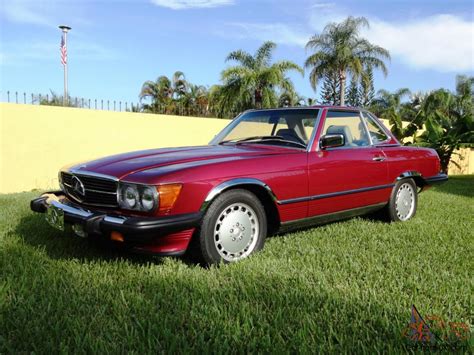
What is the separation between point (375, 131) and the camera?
5.19 meters

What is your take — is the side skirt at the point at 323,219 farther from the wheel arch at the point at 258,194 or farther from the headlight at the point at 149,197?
the headlight at the point at 149,197

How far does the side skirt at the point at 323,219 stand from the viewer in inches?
156

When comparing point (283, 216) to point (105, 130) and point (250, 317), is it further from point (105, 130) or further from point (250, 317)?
point (105, 130)

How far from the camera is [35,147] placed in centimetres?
912

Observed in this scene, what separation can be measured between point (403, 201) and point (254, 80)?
1690 centimetres

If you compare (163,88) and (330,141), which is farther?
(163,88)

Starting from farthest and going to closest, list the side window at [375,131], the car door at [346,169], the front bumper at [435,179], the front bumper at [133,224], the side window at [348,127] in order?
the front bumper at [435,179]
the side window at [375,131]
the side window at [348,127]
the car door at [346,169]
the front bumper at [133,224]

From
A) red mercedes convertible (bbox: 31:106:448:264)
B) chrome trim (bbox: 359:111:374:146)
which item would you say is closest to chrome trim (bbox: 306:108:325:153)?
red mercedes convertible (bbox: 31:106:448:264)

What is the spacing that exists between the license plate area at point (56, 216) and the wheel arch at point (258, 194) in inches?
47.9

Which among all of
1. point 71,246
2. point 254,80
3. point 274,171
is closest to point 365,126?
point 274,171

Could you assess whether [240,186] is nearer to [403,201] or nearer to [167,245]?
[167,245]

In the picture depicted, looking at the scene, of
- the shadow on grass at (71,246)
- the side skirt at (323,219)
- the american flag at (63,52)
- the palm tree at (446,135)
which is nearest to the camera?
the shadow on grass at (71,246)

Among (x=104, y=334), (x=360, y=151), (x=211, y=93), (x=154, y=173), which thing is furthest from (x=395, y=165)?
(x=211, y=93)

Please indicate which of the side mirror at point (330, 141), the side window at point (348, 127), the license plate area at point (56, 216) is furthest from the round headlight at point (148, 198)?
the side window at point (348, 127)
